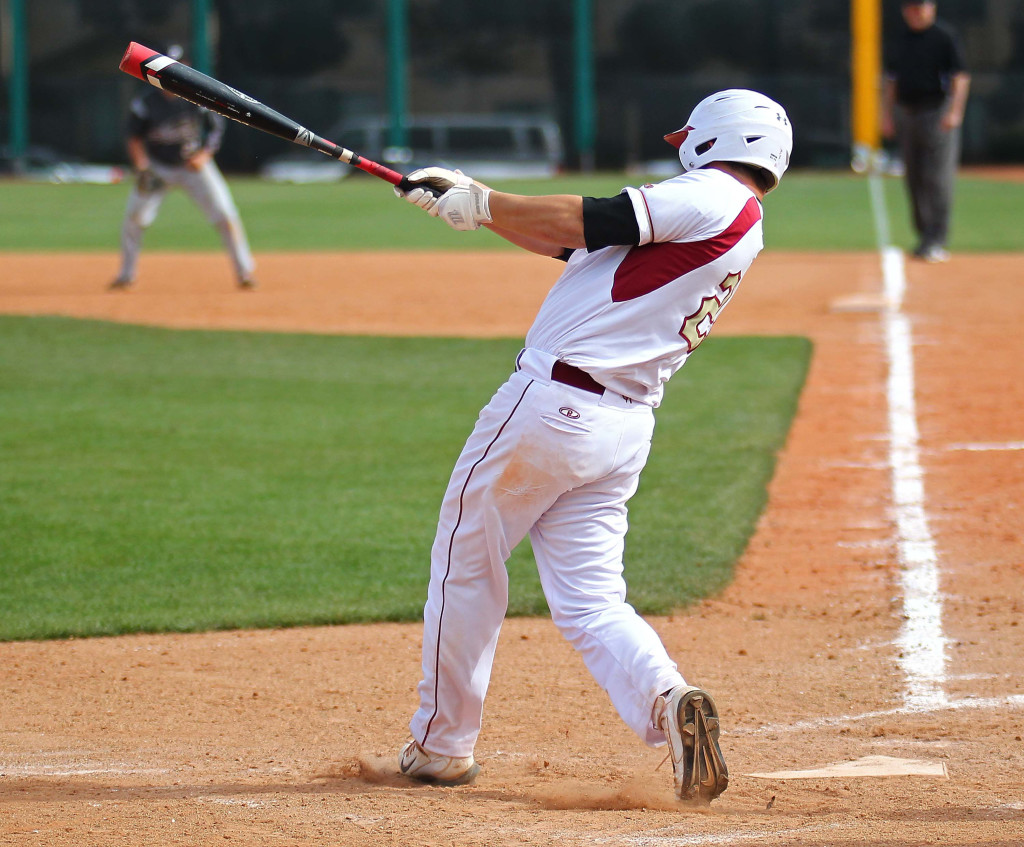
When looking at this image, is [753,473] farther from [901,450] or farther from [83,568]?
[83,568]

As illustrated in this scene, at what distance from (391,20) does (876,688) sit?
36854 millimetres

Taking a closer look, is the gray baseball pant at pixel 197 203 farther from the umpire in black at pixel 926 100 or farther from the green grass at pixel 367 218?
the umpire in black at pixel 926 100

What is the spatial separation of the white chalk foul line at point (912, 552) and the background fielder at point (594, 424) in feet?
4.04

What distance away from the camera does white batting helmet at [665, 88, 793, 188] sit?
3381 millimetres

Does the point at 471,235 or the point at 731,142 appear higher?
the point at 731,142

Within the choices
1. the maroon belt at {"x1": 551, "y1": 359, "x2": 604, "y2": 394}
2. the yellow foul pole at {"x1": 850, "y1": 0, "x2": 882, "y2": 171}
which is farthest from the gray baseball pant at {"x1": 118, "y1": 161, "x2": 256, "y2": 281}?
the yellow foul pole at {"x1": 850, "y1": 0, "x2": 882, "y2": 171}

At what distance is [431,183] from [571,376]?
69 cm

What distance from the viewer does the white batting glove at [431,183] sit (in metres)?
3.51

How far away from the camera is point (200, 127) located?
1288 cm

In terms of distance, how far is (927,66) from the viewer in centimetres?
1394

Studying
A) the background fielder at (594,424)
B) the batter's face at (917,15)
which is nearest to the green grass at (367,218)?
the batter's face at (917,15)

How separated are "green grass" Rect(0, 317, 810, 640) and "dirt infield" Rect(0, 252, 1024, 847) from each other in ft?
0.88

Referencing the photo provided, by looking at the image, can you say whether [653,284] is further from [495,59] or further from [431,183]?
[495,59]

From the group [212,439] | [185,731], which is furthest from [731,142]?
[212,439]
